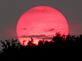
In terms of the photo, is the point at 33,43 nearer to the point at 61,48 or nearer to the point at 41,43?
the point at 41,43

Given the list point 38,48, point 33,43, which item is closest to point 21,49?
point 38,48

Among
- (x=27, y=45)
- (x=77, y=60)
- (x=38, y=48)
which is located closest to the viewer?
(x=77, y=60)

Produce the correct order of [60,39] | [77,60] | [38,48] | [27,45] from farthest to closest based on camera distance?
[60,39] → [27,45] → [38,48] → [77,60]

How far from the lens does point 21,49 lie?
174 ft

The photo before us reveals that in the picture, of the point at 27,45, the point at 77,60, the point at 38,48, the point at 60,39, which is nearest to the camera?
the point at 77,60

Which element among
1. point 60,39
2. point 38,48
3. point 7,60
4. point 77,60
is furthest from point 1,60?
point 60,39

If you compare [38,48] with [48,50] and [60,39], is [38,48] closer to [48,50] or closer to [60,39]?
[48,50]

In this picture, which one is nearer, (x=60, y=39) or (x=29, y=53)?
(x=29, y=53)

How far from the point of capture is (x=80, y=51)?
4981 cm

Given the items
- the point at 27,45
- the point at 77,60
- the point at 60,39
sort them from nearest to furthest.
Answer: the point at 77,60, the point at 27,45, the point at 60,39

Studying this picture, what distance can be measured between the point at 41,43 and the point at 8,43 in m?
5.14

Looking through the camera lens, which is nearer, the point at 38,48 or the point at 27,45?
the point at 38,48

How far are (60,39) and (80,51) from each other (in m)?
10.7

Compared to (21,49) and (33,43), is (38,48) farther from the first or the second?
(33,43)
